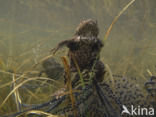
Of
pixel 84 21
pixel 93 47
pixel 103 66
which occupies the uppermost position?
pixel 84 21

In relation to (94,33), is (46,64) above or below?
below

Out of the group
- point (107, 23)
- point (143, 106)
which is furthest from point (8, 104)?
point (107, 23)

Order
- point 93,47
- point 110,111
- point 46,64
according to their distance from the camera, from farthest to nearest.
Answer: point 46,64
point 93,47
point 110,111

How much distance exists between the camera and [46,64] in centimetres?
257

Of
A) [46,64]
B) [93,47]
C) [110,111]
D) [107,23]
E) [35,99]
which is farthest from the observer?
[107,23]

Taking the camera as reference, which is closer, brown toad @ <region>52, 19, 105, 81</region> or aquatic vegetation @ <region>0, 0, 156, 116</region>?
brown toad @ <region>52, 19, 105, 81</region>

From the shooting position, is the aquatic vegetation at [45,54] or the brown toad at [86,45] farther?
the aquatic vegetation at [45,54]

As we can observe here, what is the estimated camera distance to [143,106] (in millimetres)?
1477

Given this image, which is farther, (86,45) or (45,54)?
(45,54)

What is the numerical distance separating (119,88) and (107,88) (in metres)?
0.12

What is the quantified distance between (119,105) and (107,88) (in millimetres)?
192

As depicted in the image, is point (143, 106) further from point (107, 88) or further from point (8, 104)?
point (8, 104)

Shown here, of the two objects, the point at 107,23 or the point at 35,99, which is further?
the point at 107,23

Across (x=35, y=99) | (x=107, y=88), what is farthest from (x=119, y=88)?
(x=35, y=99)
